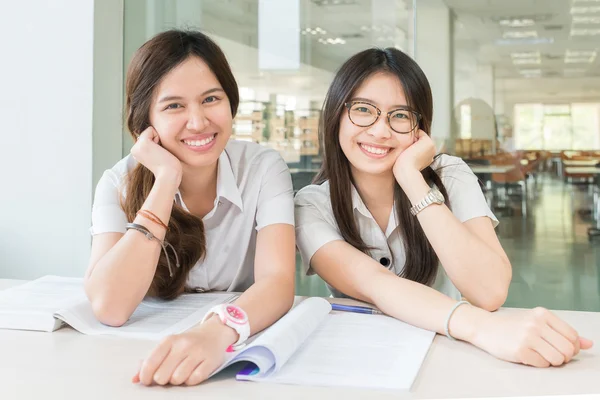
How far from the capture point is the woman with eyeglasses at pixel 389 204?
1.54 meters

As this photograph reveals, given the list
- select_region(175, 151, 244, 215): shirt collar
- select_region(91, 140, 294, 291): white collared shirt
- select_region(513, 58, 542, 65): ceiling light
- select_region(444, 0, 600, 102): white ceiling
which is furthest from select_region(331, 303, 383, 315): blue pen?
select_region(513, 58, 542, 65): ceiling light

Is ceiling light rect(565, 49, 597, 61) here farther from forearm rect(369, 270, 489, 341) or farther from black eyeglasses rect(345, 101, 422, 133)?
forearm rect(369, 270, 489, 341)

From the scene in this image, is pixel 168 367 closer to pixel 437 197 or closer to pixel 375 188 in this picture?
pixel 437 197

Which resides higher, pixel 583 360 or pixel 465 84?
pixel 465 84

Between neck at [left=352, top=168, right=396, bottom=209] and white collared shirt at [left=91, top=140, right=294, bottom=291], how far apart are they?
0.22 meters

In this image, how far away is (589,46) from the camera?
3.55m

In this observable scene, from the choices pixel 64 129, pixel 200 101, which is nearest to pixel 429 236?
pixel 200 101

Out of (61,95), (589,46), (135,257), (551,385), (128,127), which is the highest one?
(589,46)

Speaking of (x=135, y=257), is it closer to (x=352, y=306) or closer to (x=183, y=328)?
(x=183, y=328)

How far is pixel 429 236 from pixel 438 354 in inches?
19.5

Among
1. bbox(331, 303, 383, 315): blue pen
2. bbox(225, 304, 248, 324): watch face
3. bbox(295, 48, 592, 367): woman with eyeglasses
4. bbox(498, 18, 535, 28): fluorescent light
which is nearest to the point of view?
bbox(225, 304, 248, 324): watch face

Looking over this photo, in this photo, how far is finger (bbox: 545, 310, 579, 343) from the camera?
1.08 m

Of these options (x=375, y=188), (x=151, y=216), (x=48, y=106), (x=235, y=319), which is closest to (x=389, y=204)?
(x=375, y=188)

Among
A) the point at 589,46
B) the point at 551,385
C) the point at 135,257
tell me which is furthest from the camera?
the point at 589,46
